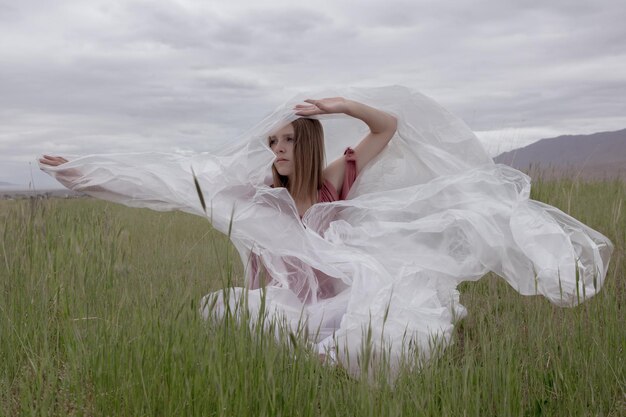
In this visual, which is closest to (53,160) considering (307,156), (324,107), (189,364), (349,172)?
(307,156)

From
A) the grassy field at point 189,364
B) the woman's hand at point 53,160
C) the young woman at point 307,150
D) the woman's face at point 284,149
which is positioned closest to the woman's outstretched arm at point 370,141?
the young woman at point 307,150

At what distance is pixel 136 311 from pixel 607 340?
193cm

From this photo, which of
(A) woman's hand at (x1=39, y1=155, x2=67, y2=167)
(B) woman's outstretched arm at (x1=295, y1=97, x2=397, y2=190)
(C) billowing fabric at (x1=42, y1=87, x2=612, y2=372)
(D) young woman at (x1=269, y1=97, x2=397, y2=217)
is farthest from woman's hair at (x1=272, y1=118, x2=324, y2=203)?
(A) woman's hand at (x1=39, y1=155, x2=67, y2=167)

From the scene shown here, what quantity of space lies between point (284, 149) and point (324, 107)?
0.38 metres

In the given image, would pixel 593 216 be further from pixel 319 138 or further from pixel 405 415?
pixel 405 415

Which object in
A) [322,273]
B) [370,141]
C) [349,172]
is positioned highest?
[370,141]

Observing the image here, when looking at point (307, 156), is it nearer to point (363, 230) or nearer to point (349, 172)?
point (349, 172)

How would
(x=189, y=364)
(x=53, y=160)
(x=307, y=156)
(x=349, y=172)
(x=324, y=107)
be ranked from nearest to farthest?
(x=189, y=364)
(x=53, y=160)
(x=324, y=107)
(x=307, y=156)
(x=349, y=172)

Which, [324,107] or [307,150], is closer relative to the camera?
[324,107]

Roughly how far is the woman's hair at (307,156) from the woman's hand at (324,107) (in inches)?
3.8

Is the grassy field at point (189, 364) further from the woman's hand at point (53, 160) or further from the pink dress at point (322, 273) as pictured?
the pink dress at point (322, 273)

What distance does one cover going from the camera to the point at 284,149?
4.02 metres

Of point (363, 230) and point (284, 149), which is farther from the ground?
point (284, 149)

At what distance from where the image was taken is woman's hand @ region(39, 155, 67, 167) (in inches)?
144
